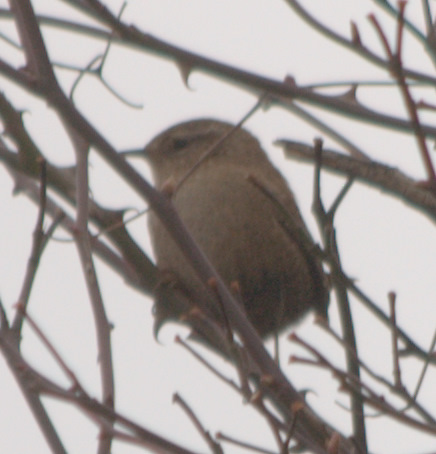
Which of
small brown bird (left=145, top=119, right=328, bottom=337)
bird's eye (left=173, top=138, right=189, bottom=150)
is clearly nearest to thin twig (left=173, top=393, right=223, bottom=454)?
small brown bird (left=145, top=119, right=328, bottom=337)

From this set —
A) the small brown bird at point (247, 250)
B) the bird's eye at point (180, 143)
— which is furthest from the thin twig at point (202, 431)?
the bird's eye at point (180, 143)

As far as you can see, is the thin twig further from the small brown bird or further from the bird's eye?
the bird's eye

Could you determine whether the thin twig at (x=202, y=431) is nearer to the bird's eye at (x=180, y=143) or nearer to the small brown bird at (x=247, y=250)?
the small brown bird at (x=247, y=250)

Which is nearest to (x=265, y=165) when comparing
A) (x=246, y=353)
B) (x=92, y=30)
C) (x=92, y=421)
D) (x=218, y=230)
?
(x=218, y=230)

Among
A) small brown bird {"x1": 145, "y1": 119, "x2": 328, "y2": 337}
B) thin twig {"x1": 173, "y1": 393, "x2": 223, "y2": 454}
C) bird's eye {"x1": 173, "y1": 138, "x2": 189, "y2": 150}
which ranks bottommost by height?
thin twig {"x1": 173, "y1": 393, "x2": 223, "y2": 454}

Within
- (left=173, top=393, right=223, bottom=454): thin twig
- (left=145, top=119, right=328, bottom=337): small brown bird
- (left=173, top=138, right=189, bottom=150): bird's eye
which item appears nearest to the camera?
(left=173, top=393, right=223, bottom=454): thin twig

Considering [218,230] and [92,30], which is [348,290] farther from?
[218,230]

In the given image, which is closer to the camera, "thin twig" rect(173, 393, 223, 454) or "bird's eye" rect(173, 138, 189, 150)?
"thin twig" rect(173, 393, 223, 454)

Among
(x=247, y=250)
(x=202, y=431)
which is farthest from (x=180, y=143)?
(x=202, y=431)

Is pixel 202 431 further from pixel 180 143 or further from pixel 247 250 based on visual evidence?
pixel 180 143
